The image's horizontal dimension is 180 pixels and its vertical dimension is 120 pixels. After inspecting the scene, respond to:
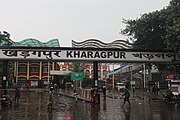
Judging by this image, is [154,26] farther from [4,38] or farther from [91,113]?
[4,38]

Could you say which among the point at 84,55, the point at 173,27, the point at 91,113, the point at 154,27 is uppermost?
the point at 154,27

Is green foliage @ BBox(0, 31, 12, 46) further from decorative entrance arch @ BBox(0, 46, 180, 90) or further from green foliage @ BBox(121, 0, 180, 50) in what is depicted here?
green foliage @ BBox(121, 0, 180, 50)

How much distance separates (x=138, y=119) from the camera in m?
13.8

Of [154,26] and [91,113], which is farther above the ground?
[154,26]

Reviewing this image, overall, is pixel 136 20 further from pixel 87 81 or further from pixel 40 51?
pixel 87 81

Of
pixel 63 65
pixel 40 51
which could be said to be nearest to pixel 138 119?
pixel 40 51

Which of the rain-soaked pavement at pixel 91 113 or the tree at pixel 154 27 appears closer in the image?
the rain-soaked pavement at pixel 91 113

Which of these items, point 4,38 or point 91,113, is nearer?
point 91,113

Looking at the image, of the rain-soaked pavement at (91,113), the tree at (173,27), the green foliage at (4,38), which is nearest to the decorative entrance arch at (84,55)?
the tree at (173,27)

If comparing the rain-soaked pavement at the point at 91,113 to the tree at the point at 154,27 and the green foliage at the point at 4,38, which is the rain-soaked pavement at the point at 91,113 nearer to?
the tree at the point at 154,27

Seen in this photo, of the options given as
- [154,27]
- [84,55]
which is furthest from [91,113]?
[154,27]

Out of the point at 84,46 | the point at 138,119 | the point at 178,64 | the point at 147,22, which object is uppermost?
the point at 147,22

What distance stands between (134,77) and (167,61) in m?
48.0

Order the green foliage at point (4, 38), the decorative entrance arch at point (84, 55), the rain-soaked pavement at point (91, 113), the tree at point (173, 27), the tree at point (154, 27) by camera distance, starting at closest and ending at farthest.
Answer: the rain-soaked pavement at point (91, 113) < the tree at point (173, 27) < the decorative entrance arch at point (84, 55) < the tree at point (154, 27) < the green foliage at point (4, 38)
